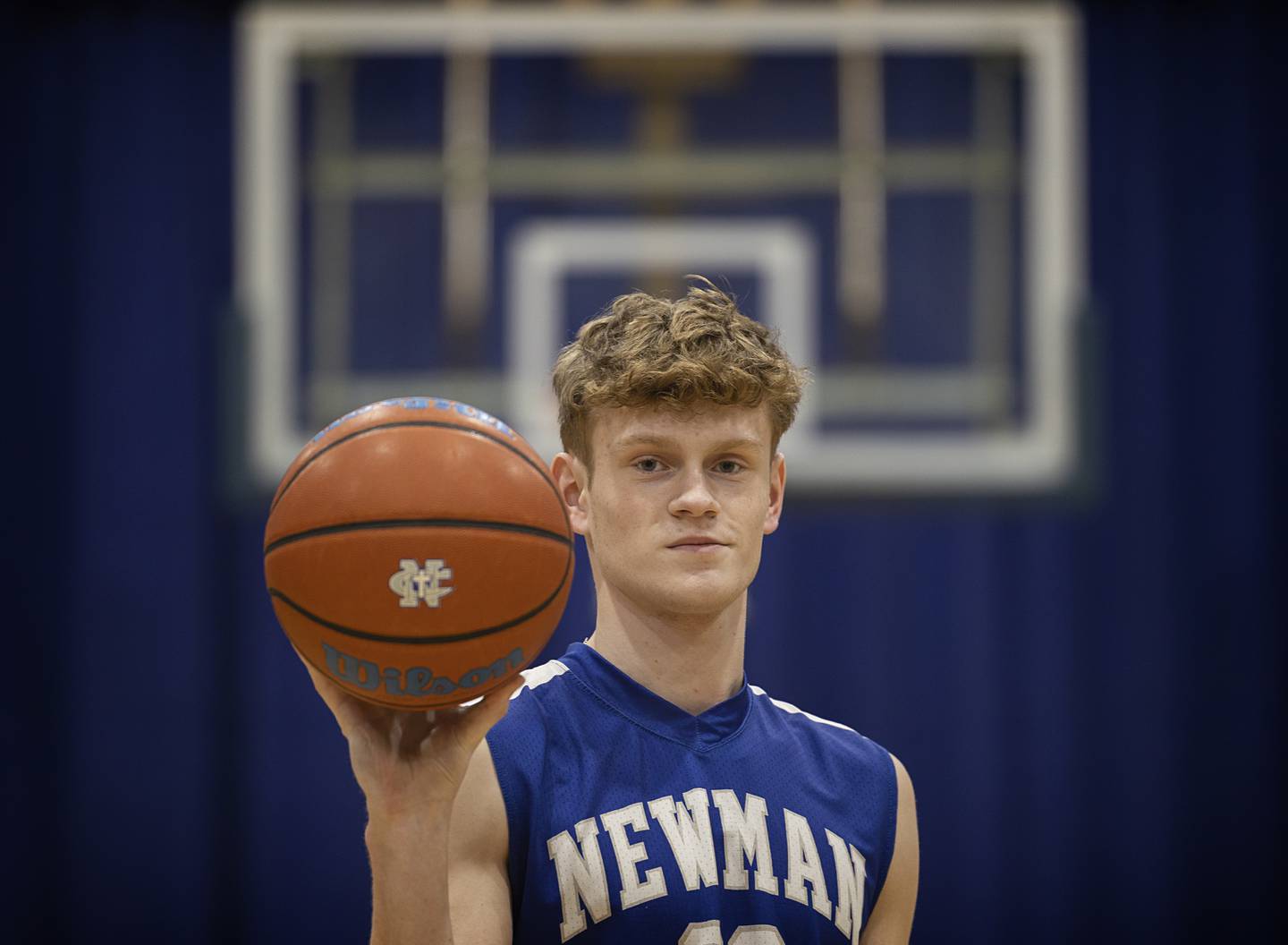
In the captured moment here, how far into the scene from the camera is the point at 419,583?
6.04 ft

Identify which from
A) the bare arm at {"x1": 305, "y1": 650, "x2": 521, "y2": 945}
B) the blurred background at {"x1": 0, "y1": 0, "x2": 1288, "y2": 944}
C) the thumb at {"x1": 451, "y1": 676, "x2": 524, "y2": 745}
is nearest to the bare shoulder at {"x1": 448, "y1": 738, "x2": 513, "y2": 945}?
the bare arm at {"x1": 305, "y1": 650, "x2": 521, "y2": 945}

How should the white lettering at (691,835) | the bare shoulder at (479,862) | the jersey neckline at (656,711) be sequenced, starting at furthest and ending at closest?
the jersey neckline at (656,711) < the white lettering at (691,835) < the bare shoulder at (479,862)

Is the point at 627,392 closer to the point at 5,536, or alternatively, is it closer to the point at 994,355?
the point at 994,355

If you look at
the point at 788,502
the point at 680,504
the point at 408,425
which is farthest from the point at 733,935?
the point at 788,502

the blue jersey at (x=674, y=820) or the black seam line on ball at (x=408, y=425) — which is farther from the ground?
the black seam line on ball at (x=408, y=425)

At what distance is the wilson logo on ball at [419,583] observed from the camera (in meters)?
1.83

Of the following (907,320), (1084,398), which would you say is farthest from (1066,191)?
(907,320)

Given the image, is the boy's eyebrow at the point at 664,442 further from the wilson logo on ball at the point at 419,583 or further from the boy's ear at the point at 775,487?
the wilson logo on ball at the point at 419,583

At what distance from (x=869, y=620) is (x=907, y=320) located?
1368 millimetres

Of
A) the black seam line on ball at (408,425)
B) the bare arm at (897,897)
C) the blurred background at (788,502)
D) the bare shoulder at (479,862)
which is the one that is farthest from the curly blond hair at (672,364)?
the blurred background at (788,502)

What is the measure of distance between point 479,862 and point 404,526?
0.49m

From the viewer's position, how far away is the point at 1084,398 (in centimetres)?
511

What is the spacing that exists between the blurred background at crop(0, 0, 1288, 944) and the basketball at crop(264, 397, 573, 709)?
3993 millimetres

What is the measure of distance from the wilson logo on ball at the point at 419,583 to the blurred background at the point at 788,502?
13.5 ft
